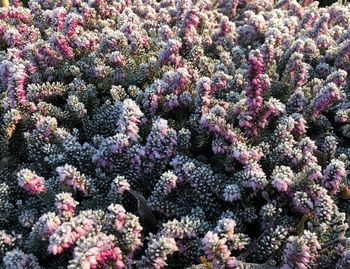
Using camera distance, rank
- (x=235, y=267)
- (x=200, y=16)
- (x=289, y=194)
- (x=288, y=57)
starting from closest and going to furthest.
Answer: (x=235, y=267) → (x=289, y=194) → (x=288, y=57) → (x=200, y=16)

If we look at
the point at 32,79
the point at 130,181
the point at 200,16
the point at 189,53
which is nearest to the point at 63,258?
the point at 130,181

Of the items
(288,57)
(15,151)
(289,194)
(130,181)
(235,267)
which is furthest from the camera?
(288,57)

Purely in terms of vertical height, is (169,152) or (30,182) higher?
(169,152)

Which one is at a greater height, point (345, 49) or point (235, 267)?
point (345, 49)

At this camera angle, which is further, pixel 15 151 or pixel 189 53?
pixel 189 53

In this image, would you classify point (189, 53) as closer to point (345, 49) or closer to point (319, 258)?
point (345, 49)

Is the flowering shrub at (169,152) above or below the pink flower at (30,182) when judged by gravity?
above

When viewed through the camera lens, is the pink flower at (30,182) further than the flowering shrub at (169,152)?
Yes

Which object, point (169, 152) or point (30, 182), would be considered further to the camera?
point (169, 152)
